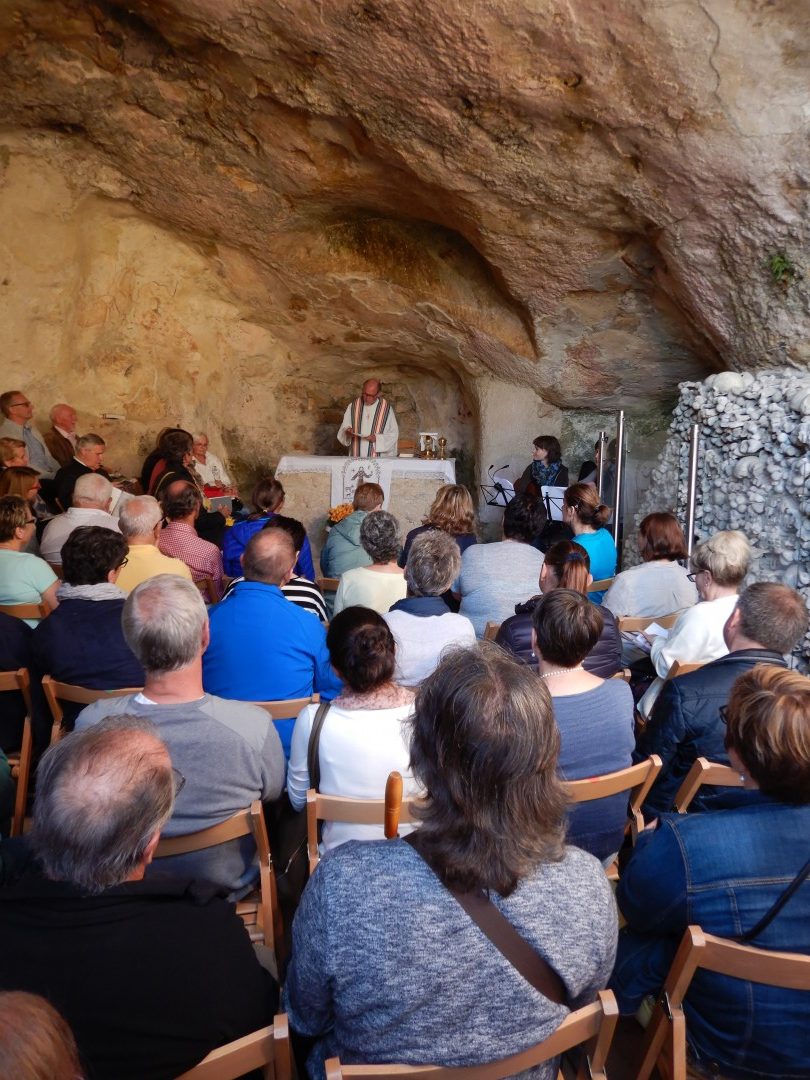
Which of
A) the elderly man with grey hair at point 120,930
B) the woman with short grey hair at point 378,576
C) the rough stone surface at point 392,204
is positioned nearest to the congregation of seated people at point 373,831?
the elderly man with grey hair at point 120,930

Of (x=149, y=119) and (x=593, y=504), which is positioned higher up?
(x=149, y=119)

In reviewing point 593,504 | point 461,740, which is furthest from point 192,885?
point 593,504

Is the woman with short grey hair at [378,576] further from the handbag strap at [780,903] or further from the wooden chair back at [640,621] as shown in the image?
the handbag strap at [780,903]

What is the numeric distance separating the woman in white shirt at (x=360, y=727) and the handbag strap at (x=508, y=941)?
85 cm

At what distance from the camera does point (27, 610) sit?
328 centimetres

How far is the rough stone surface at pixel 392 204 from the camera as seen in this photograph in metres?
4.72

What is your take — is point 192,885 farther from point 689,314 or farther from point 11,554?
point 689,314

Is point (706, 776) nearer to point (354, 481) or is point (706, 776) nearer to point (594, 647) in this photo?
point (594, 647)

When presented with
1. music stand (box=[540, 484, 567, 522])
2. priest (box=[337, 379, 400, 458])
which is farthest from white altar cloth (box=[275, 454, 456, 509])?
music stand (box=[540, 484, 567, 522])

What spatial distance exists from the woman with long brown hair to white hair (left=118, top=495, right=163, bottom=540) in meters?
1.70

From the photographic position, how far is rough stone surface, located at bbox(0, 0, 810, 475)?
4723 mm

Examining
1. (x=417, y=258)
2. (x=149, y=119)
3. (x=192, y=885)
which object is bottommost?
(x=192, y=885)

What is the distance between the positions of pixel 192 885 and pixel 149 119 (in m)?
6.38

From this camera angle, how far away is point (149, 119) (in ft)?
20.3
